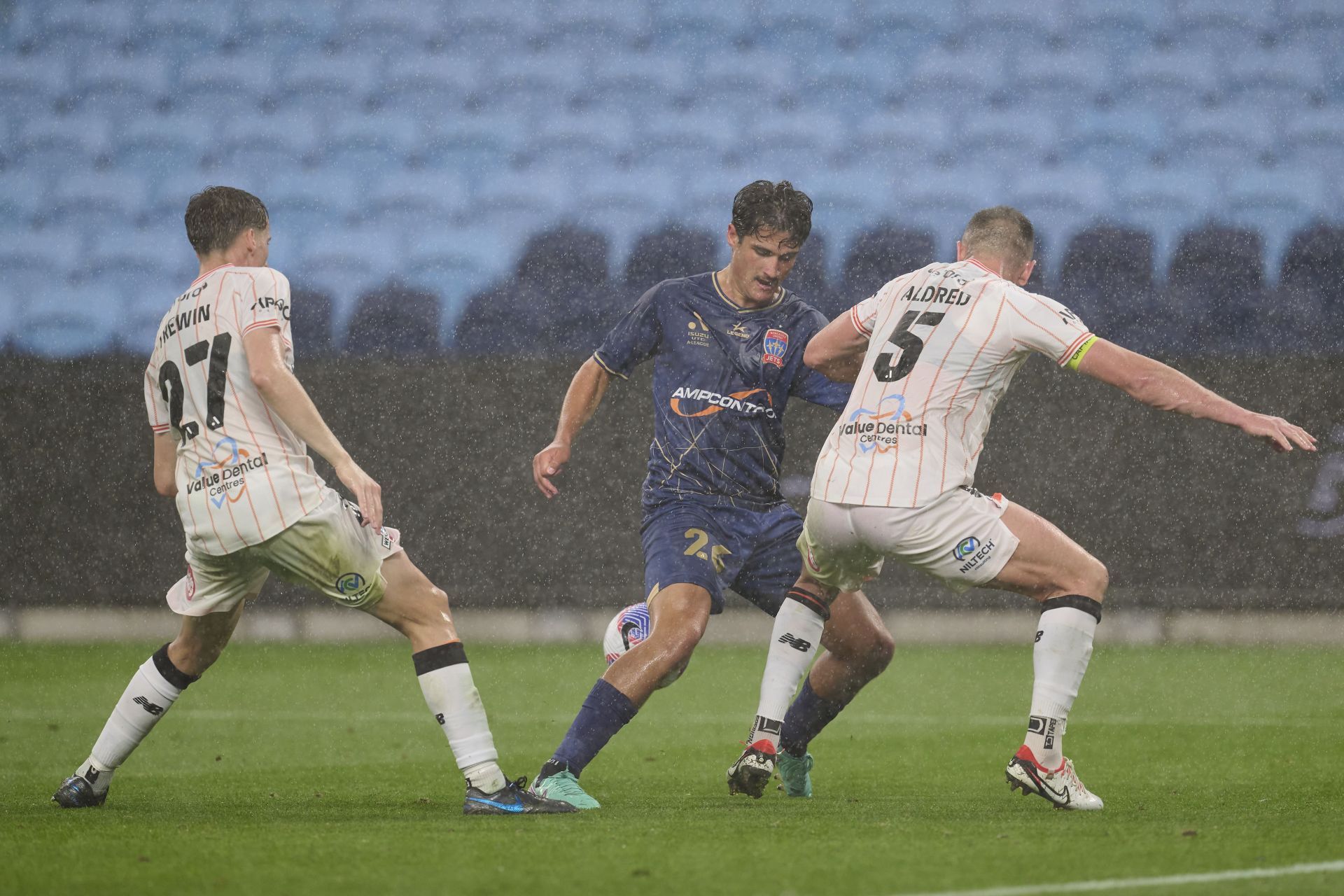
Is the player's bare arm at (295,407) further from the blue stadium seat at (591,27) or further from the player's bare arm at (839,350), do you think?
the blue stadium seat at (591,27)

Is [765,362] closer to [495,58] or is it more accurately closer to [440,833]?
[440,833]

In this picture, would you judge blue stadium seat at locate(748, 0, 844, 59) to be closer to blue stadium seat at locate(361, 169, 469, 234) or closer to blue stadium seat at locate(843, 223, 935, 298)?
blue stadium seat at locate(843, 223, 935, 298)

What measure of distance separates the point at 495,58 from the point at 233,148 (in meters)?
2.33

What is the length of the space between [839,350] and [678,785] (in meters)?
1.50

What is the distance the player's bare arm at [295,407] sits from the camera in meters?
4.00

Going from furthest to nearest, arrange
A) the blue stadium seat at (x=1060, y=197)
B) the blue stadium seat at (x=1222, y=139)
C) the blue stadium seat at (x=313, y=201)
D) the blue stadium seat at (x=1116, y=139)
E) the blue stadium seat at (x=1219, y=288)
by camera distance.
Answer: the blue stadium seat at (x=313, y=201), the blue stadium seat at (x=1116, y=139), the blue stadium seat at (x=1222, y=139), the blue stadium seat at (x=1060, y=197), the blue stadium seat at (x=1219, y=288)

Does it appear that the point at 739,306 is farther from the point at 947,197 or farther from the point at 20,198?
the point at 20,198

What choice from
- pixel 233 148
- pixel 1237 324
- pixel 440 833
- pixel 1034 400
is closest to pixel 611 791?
pixel 440 833

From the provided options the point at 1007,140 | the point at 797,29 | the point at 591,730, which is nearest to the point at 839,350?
the point at 591,730

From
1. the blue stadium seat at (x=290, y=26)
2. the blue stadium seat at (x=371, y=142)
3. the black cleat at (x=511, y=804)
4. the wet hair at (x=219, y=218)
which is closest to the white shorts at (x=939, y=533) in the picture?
the black cleat at (x=511, y=804)

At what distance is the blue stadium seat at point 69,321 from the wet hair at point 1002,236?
8830 mm

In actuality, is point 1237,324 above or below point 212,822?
above

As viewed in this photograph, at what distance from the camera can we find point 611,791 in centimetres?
488

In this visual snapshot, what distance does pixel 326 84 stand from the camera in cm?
1344
